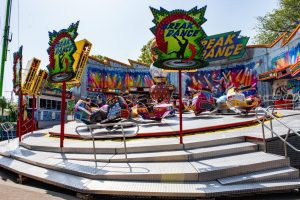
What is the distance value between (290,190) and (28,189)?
5747 mm

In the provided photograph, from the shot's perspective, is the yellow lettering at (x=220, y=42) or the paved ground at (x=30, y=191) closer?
the paved ground at (x=30, y=191)

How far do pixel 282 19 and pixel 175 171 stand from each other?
3586cm

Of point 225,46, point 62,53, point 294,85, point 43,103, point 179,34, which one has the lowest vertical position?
point 43,103

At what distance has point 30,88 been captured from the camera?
1327 centimetres

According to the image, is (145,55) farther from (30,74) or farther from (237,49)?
(30,74)

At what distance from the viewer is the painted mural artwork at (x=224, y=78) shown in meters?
28.5

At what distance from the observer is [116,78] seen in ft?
112

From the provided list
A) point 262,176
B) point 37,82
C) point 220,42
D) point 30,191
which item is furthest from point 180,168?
point 220,42

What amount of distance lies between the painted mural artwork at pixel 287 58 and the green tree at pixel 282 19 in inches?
451

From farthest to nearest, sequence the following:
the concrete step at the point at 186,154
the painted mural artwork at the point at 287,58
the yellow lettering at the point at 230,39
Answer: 1. the yellow lettering at the point at 230,39
2. the painted mural artwork at the point at 287,58
3. the concrete step at the point at 186,154

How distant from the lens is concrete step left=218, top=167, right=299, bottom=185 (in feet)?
16.4

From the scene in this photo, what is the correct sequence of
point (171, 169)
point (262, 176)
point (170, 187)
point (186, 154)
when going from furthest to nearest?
1. point (186, 154)
2. point (171, 169)
3. point (262, 176)
4. point (170, 187)

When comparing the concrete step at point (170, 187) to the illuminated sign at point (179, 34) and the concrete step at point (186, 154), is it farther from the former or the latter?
the illuminated sign at point (179, 34)

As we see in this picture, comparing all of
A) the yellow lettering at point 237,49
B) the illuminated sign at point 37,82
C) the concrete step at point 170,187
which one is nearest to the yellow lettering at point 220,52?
the yellow lettering at point 237,49
